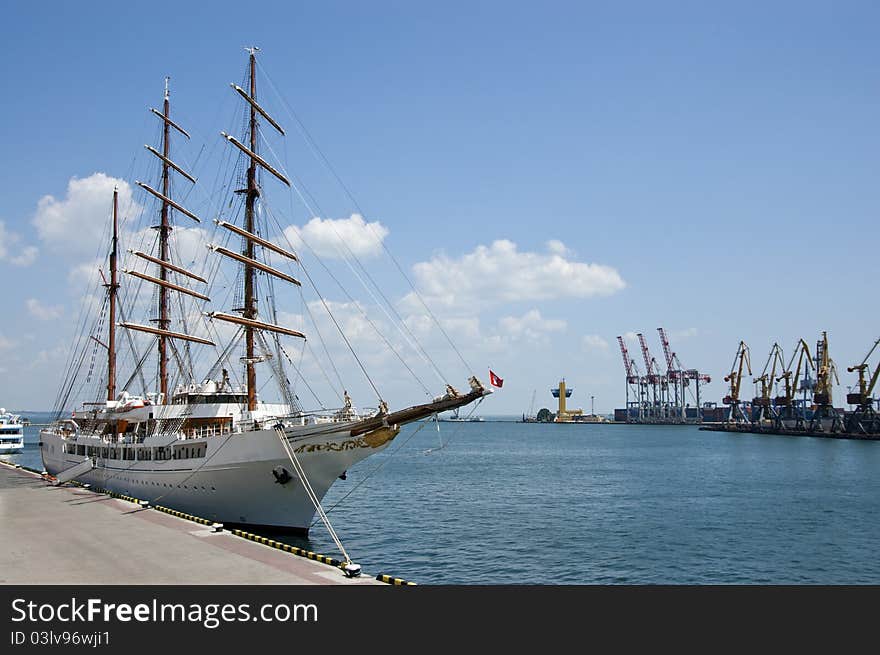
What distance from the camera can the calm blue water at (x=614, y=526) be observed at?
28.8 m

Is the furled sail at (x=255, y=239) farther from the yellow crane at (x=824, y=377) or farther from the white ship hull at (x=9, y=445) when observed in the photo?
the yellow crane at (x=824, y=377)

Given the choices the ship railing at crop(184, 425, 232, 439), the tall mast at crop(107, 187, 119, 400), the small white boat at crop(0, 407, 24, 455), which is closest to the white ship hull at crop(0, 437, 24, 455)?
the small white boat at crop(0, 407, 24, 455)

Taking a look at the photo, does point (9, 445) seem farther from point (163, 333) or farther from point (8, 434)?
point (163, 333)

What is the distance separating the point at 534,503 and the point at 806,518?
1729 centimetres

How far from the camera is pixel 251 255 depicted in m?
40.8

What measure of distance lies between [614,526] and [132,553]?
26.5 meters

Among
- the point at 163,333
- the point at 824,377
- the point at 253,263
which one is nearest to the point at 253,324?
the point at 253,263

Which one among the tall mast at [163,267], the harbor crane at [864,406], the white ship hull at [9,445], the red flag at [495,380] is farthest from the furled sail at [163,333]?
the harbor crane at [864,406]

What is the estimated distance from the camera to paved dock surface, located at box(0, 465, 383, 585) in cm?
1914

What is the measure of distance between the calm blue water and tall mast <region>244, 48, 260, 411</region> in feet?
30.3

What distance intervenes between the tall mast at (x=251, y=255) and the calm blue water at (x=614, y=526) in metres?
9.23
